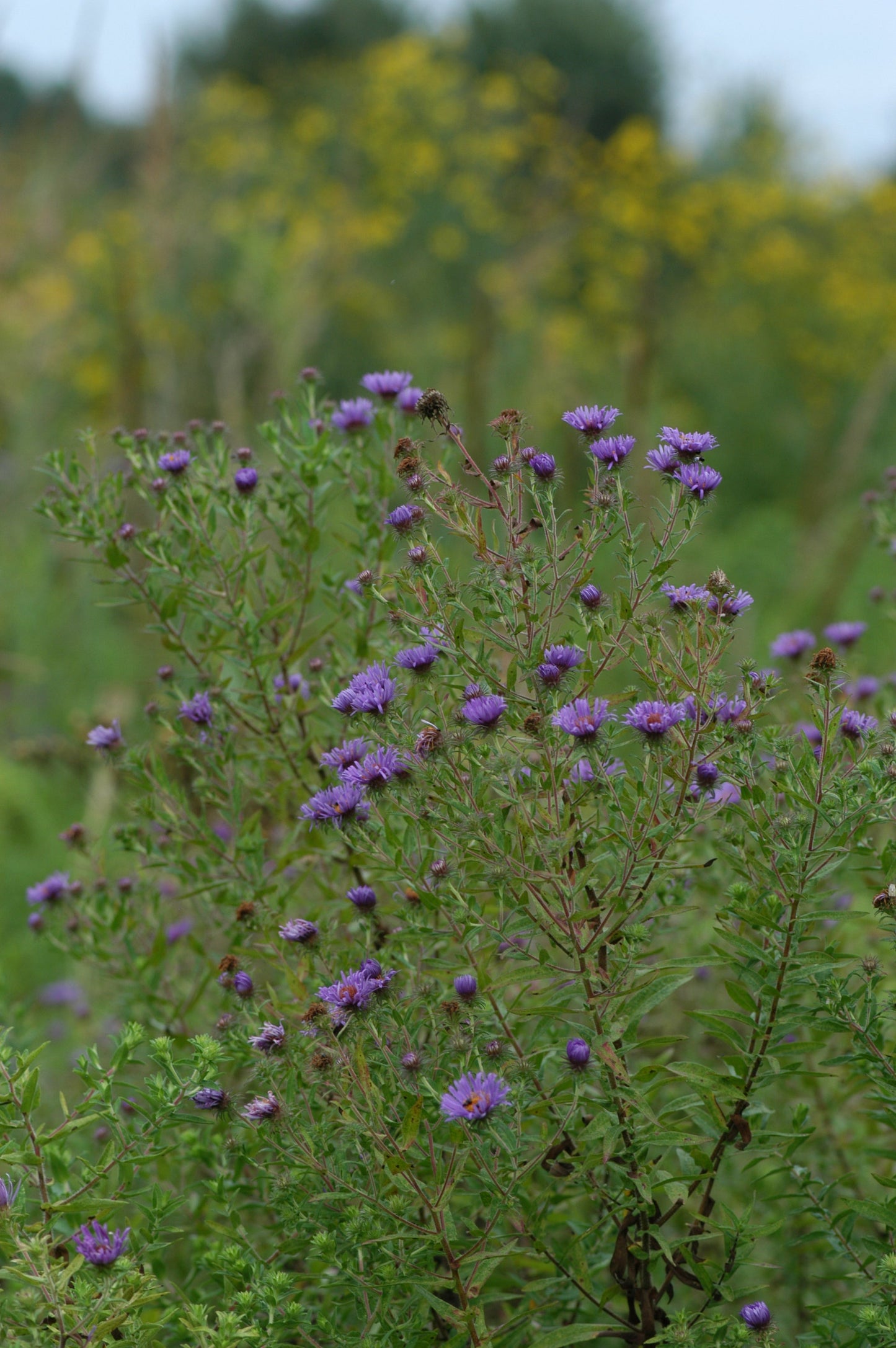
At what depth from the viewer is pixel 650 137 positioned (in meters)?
11.1

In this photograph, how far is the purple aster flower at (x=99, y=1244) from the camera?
1385mm

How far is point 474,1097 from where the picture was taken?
1.24m

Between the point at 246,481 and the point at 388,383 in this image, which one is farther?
the point at 388,383

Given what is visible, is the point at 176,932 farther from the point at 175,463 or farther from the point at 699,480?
the point at 699,480

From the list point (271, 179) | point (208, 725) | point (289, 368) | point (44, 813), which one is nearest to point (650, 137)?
point (271, 179)

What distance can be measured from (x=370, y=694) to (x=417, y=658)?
0.24ft

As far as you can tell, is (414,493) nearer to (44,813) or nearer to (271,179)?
(44,813)

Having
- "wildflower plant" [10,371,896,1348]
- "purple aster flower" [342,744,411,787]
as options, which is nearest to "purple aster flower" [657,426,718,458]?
"wildflower plant" [10,371,896,1348]

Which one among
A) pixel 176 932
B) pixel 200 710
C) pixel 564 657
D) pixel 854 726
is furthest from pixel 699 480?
pixel 176 932

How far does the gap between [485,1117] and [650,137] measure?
37.2 ft

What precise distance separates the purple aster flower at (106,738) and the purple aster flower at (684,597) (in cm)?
88

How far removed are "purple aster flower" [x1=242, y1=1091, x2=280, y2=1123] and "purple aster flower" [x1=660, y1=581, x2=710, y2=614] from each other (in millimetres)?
731

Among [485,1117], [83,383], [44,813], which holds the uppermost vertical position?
[83,383]

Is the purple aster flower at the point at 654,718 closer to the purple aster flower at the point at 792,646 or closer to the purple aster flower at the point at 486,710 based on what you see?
the purple aster flower at the point at 486,710
